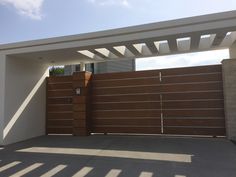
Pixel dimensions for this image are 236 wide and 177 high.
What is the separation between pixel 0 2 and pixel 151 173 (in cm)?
696

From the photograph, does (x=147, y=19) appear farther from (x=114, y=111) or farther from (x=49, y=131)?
(x=49, y=131)

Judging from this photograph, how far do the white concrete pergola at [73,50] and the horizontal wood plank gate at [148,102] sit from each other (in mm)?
661

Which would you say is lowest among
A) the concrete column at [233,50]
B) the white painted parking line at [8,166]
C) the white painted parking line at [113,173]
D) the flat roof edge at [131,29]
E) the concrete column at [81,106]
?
the white painted parking line at [8,166]

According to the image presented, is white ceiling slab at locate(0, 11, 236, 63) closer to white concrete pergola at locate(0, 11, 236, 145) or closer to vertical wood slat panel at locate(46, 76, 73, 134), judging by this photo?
white concrete pergola at locate(0, 11, 236, 145)

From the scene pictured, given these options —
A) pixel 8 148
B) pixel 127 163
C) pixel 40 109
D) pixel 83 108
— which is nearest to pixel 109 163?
pixel 127 163

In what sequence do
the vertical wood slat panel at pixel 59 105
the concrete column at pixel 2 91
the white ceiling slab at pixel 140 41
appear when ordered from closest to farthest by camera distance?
the white ceiling slab at pixel 140 41, the concrete column at pixel 2 91, the vertical wood slat panel at pixel 59 105

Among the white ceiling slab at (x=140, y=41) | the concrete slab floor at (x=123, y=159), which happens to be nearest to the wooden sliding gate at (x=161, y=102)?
the white ceiling slab at (x=140, y=41)

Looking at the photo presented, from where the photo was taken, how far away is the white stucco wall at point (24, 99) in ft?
25.5

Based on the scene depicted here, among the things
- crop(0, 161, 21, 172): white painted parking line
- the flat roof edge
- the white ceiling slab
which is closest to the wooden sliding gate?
the white ceiling slab

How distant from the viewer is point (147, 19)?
6613mm

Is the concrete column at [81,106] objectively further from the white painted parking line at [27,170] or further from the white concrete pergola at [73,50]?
the white painted parking line at [27,170]

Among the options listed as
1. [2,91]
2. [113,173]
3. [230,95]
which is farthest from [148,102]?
[2,91]

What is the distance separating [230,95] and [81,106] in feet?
16.0

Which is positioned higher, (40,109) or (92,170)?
(40,109)
